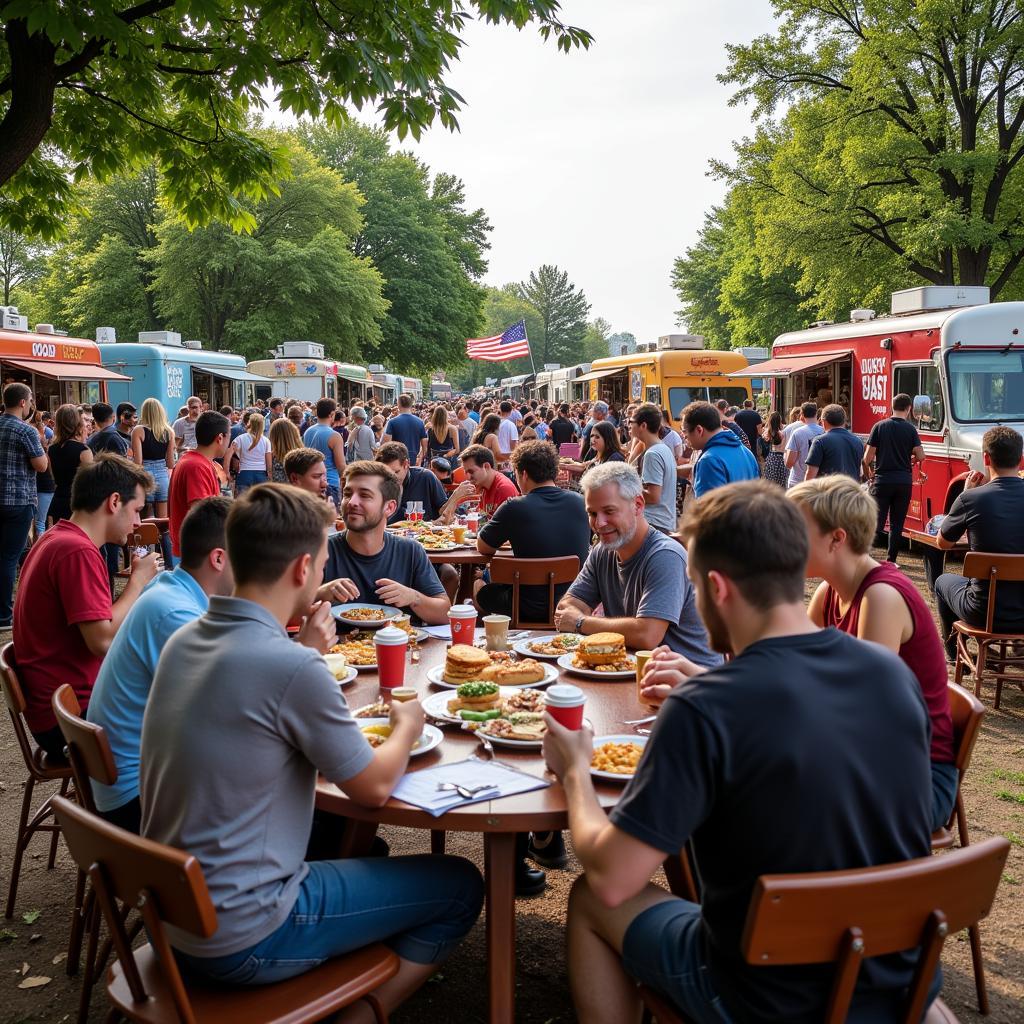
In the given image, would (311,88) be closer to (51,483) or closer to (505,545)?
(505,545)

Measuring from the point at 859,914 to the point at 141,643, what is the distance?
2300 mm

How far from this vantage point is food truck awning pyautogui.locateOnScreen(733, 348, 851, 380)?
14.9 m

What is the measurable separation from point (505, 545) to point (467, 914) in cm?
466

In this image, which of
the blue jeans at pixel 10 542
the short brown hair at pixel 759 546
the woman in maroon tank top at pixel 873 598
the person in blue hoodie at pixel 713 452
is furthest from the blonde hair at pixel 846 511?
the blue jeans at pixel 10 542

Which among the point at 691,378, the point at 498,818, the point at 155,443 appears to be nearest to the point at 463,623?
the point at 498,818

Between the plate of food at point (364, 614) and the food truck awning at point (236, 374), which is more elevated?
the food truck awning at point (236, 374)

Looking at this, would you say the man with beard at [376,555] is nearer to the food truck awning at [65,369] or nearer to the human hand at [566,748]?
the human hand at [566,748]

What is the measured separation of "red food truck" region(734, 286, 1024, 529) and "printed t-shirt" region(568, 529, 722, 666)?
6704mm

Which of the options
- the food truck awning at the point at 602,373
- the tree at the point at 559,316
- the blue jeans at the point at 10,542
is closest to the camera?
the blue jeans at the point at 10,542

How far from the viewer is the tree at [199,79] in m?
5.48

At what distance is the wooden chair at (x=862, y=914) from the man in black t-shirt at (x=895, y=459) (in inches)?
384

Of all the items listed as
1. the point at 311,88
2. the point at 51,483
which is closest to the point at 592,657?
the point at 311,88

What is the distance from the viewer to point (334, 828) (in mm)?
3709

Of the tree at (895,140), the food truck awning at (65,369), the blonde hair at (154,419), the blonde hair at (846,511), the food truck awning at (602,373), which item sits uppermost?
the tree at (895,140)
